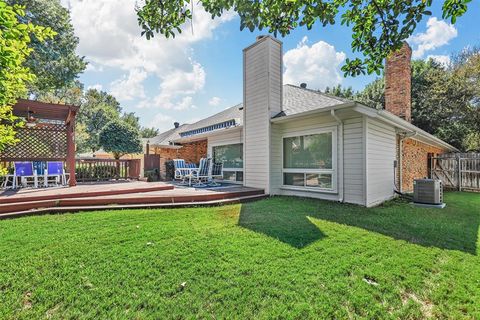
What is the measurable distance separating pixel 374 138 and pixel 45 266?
24.9 feet

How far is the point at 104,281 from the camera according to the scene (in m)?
2.68

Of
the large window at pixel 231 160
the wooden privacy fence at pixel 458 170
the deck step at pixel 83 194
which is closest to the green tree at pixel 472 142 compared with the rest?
the wooden privacy fence at pixel 458 170

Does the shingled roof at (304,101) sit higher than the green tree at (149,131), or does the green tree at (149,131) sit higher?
the green tree at (149,131)

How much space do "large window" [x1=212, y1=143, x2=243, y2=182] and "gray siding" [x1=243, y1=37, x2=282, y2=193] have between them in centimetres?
102

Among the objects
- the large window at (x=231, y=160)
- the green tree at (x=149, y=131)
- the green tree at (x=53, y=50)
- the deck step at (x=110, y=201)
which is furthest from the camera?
the green tree at (x=149, y=131)

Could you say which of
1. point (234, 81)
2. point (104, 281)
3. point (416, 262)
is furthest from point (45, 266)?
point (234, 81)

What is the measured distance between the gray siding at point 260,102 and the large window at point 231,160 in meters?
1.02

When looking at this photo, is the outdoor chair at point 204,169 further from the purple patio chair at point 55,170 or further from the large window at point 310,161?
the purple patio chair at point 55,170

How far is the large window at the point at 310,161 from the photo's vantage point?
7.04 metres

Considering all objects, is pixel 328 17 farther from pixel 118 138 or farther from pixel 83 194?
pixel 118 138

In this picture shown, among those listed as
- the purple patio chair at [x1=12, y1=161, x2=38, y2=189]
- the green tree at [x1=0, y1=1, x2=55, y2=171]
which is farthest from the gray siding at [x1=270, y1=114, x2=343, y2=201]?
the purple patio chair at [x1=12, y1=161, x2=38, y2=189]

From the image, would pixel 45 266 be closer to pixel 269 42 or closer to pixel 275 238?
pixel 275 238

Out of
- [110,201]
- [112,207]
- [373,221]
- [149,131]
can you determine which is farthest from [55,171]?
[149,131]

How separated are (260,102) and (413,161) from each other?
730 cm
